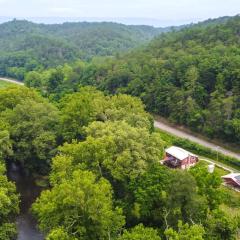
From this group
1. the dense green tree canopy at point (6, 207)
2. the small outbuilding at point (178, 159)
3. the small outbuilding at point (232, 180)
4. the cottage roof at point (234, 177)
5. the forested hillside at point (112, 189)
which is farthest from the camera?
the small outbuilding at point (178, 159)

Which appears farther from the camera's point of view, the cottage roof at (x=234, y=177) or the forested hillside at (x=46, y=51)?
the forested hillside at (x=46, y=51)

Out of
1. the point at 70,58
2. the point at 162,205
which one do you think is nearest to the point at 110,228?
the point at 162,205

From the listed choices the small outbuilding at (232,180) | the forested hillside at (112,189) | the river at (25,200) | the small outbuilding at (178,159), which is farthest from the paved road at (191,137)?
the river at (25,200)

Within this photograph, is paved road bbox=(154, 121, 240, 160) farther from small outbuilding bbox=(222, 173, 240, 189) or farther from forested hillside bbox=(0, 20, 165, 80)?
forested hillside bbox=(0, 20, 165, 80)

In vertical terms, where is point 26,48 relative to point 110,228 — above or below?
below

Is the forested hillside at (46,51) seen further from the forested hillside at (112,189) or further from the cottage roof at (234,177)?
the cottage roof at (234,177)

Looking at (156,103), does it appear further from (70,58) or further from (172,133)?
(70,58)

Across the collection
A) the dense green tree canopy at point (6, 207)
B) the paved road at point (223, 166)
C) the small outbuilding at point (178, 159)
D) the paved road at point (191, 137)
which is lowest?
the paved road at point (191, 137)
